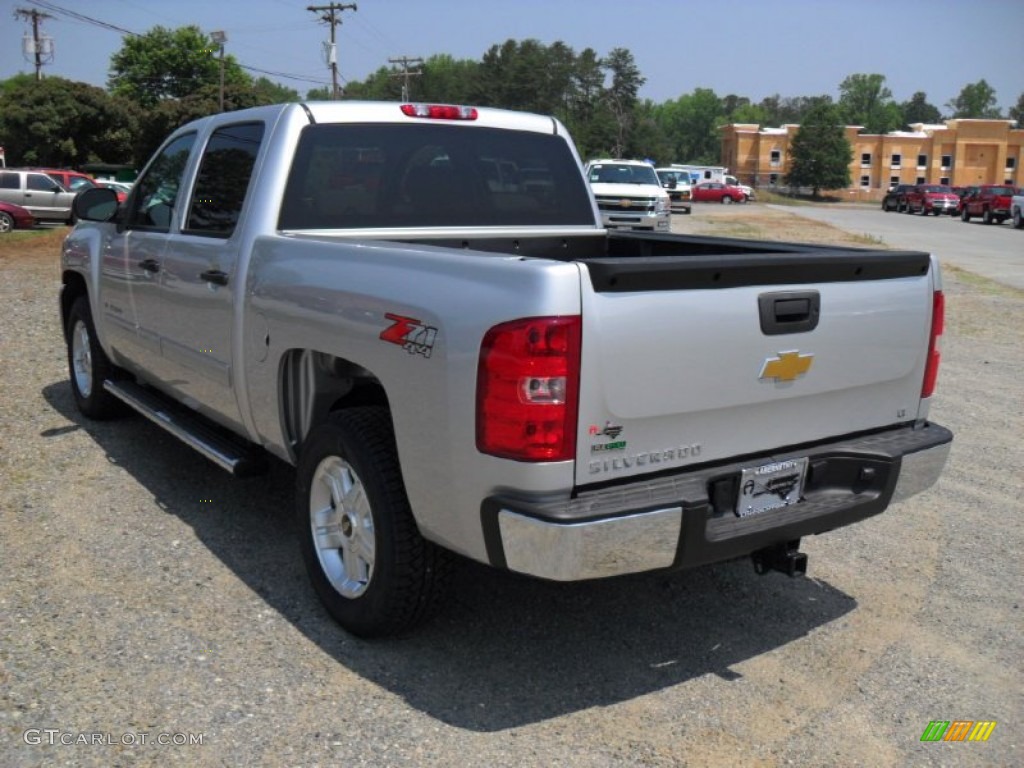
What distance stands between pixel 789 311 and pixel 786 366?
7.5 inches

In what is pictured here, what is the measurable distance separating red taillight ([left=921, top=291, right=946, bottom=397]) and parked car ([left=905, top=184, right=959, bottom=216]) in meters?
56.2

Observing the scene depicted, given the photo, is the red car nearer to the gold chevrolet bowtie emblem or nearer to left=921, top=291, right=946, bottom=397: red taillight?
left=921, top=291, right=946, bottom=397: red taillight

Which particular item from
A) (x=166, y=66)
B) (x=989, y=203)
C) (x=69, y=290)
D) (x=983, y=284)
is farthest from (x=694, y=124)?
(x=69, y=290)

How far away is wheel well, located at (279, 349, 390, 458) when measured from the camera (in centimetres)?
385

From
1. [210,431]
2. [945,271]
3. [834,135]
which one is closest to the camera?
[210,431]

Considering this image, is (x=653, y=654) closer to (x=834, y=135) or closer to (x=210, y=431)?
(x=210, y=431)

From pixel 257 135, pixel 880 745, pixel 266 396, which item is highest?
pixel 257 135

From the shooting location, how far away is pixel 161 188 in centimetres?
559

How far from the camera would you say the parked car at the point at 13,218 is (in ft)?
82.6

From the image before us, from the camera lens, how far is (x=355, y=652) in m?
3.68

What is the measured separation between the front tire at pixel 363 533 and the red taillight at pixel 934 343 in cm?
207

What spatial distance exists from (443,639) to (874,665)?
1.65 meters

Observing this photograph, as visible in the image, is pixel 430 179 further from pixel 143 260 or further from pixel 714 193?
pixel 714 193

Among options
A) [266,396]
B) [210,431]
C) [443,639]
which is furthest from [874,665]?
[210,431]
